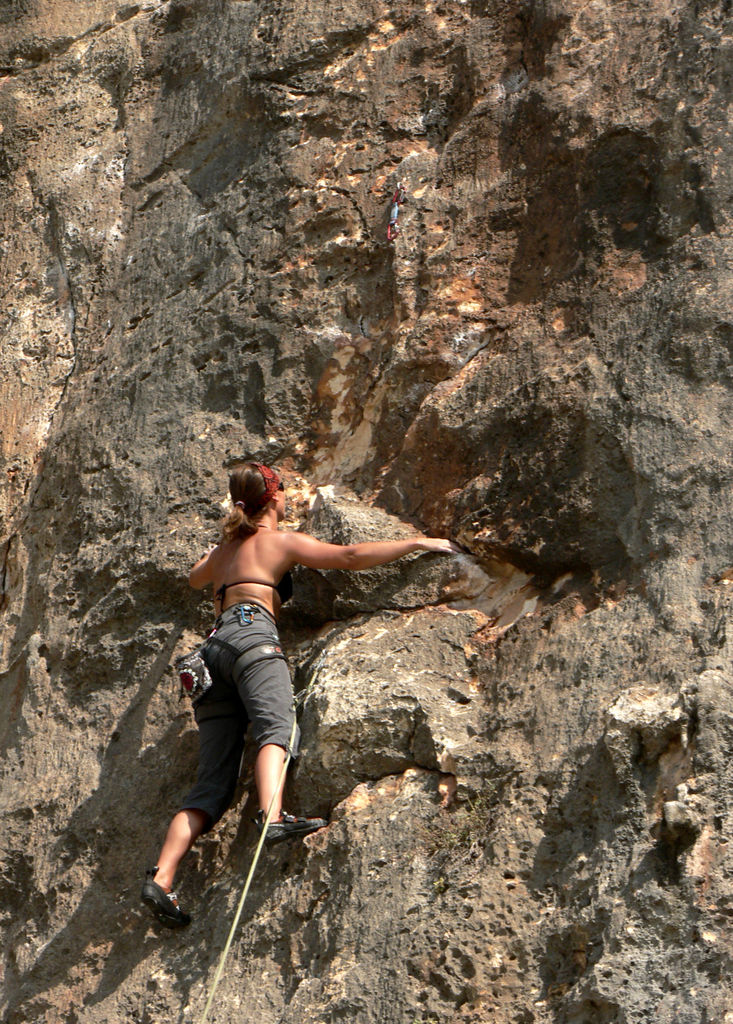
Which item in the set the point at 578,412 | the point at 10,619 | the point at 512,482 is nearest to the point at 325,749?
the point at 512,482

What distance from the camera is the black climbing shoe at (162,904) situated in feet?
15.1

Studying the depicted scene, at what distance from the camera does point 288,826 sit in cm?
454

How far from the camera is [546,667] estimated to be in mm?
4477

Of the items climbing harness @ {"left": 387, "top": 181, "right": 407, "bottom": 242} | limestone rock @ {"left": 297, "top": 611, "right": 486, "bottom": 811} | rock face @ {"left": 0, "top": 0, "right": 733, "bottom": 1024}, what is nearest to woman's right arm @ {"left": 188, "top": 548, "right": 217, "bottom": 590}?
rock face @ {"left": 0, "top": 0, "right": 733, "bottom": 1024}

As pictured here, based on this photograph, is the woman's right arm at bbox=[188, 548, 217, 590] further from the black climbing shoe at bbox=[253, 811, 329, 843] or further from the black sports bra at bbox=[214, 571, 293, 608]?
the black climbing shoe at bbox=[253, 811, 329, 843]

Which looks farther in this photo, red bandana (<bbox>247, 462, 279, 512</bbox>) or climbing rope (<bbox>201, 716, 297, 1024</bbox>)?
red bandana (<bbox>247, 462, 279, 512</bbox>)

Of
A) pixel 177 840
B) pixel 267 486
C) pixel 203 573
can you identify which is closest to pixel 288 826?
pixel 177 840

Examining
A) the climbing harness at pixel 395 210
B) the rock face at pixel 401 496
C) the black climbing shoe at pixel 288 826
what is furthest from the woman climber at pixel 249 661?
the climbing harness at pixel 395 210

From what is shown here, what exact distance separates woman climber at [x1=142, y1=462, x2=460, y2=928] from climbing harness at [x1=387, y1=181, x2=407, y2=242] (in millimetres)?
1306

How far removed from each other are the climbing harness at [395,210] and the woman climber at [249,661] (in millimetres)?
1306

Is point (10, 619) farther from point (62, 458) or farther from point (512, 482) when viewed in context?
point (512, 482)

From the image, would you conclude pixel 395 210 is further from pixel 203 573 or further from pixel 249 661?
pixel 249 661

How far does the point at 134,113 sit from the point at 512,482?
3.62 metres

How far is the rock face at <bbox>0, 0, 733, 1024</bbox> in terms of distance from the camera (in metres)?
3.97
